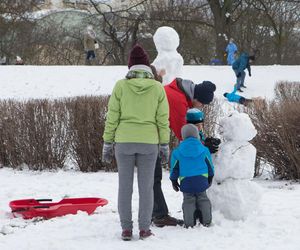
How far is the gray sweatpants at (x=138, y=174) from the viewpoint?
187 inches

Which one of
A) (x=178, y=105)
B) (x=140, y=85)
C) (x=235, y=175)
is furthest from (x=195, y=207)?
(x=140, y=85)

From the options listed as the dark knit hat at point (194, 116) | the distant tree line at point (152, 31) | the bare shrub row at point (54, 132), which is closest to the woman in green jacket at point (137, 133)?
the dark knit hat at point (194, 116)

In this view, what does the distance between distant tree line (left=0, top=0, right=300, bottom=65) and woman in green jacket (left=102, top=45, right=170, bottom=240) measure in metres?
27.8

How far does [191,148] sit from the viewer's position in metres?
5.06

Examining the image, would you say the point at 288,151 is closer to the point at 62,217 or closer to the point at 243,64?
the point at 62,217

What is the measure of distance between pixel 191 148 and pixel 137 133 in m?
0.59

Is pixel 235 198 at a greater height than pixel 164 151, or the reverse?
pixel 164 151

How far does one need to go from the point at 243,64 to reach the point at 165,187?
12.1m

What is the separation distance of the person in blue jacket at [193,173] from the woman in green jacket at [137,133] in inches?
11.3

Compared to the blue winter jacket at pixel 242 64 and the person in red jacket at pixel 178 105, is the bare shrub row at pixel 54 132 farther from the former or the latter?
the blue winter jacket at pixel 242 64

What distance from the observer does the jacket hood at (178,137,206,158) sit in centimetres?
505

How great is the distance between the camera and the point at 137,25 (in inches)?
1335

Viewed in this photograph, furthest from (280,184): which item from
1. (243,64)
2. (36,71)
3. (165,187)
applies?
(36,71)

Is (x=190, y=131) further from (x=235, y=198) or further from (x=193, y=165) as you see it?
(x=235, y=198)
